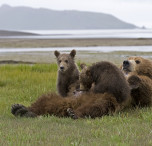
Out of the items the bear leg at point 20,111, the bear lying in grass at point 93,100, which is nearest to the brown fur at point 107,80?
the bear lying in grass at point 93,100

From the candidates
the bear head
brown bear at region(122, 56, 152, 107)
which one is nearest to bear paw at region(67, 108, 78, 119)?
brown bear at region(122, 56, 152, 107)

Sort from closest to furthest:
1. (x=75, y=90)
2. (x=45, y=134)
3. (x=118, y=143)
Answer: (x=118, y=143) → (x=45, y=134) → (x=75, y=90)

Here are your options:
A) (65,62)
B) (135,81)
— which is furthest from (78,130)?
(65,62)

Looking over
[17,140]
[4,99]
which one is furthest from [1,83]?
[17,140]

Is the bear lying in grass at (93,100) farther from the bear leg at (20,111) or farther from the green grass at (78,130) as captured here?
the green grass at (78,130)

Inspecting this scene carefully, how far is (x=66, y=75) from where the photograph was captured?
7777 mm

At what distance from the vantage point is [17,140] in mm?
4293

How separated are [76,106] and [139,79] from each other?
1.10 metres

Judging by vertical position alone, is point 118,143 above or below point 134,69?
below

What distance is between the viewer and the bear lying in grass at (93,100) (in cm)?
565

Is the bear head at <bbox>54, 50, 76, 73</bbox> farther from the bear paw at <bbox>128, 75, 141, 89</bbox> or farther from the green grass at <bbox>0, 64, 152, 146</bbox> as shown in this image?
the bear paw at <bbox>128, 75, 141, 89</bbox>

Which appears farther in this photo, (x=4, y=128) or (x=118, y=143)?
(x=4, y=128)

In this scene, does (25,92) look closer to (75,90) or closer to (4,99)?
(4,99)

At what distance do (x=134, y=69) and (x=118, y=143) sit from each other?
266 centimetres
